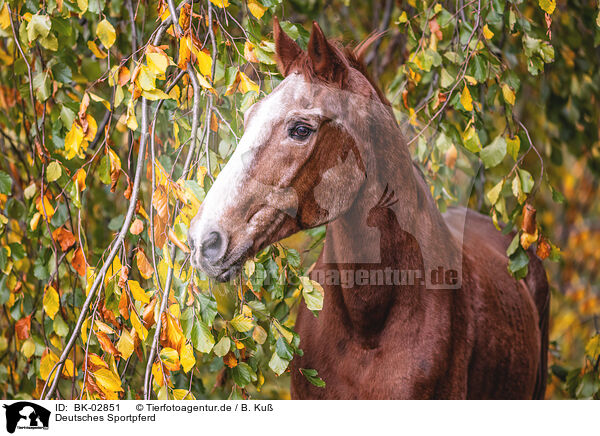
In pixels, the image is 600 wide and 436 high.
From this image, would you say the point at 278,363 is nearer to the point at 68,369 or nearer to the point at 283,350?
the point at 283,350

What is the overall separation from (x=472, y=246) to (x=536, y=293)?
321 mm

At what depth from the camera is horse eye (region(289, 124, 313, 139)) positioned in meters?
0.67

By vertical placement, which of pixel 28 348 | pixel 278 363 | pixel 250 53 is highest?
pixel 250 53

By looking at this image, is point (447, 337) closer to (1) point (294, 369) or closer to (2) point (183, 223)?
(1) point (294, 369)

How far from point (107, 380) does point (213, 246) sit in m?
0.22

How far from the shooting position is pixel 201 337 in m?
0.67

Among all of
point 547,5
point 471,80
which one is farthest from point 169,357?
point 547,5

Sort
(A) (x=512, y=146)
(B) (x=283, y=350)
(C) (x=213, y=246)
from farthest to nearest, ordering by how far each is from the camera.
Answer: (A) (x=512, y=146), (B) (x=283, y=350), (C) (x=213, y=246)

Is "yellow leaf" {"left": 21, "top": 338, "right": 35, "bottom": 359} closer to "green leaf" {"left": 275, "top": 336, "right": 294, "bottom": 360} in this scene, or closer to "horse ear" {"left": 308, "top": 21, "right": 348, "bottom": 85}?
"green leaf" {"left": 275, "top": 336, "right": 294, "bottom": 360}

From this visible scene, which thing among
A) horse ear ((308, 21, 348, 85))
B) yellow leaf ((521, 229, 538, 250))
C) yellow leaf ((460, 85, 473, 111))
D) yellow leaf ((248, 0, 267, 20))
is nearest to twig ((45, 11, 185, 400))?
yellow leaf ((248, 0, 267, 20))

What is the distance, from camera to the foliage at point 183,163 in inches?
28.1

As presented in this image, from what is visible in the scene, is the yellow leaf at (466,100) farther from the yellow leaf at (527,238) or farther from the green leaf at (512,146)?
the yellow leaf at (527,238)
